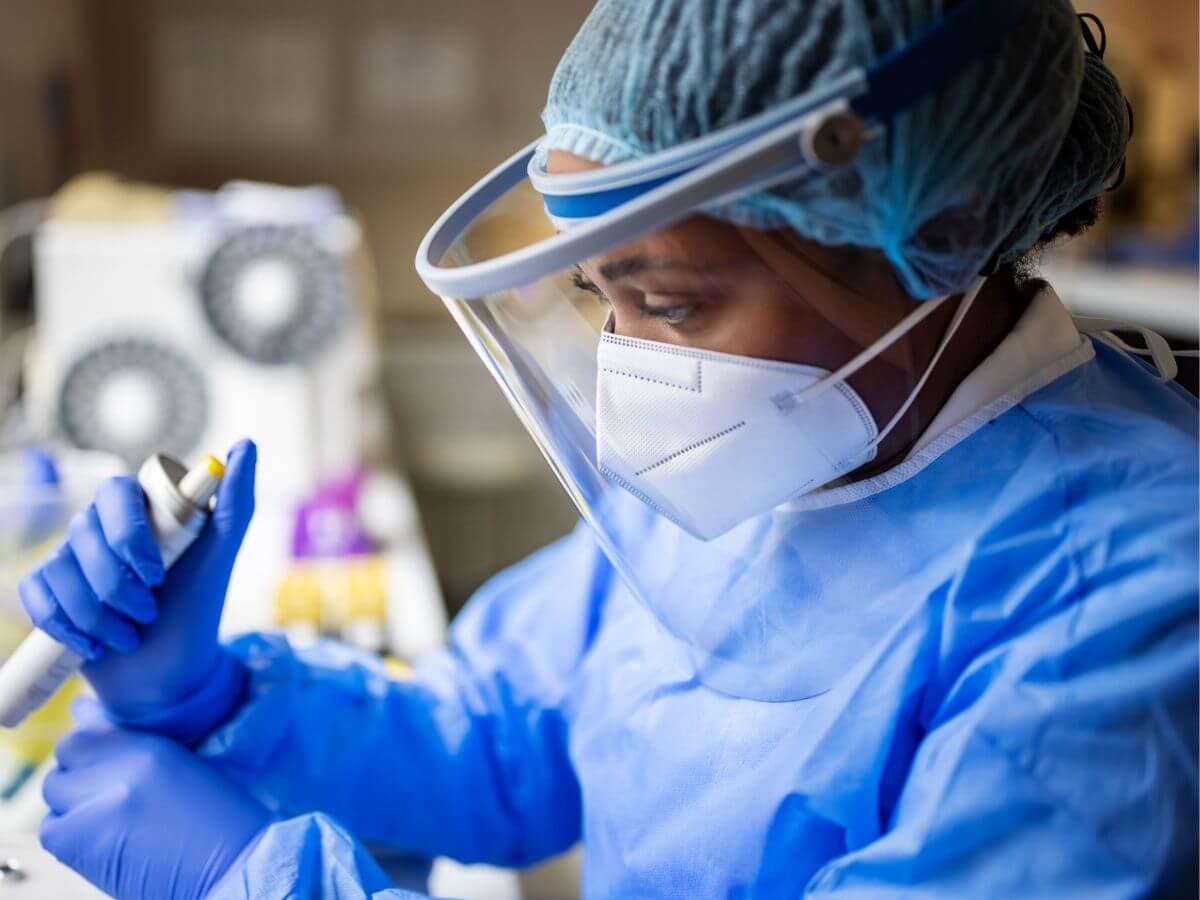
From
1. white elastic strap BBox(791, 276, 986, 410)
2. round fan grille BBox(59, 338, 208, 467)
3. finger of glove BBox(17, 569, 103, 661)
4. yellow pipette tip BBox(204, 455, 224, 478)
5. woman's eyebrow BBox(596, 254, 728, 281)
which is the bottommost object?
round fan grille BBox(59, 338, 208, 467)

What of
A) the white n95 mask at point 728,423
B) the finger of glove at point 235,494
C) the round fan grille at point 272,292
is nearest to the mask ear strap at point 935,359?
the white n95 mask at point 728,423

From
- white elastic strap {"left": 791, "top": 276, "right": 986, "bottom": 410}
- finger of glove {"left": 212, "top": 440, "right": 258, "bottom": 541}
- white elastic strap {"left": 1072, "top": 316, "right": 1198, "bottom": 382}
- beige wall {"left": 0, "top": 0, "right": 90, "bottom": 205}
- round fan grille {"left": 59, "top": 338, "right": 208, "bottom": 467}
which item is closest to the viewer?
white elastic strap {"left": 791, "top": 276, "right": 986, "bottom": 410}

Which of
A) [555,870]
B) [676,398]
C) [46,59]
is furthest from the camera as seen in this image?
[46,59]

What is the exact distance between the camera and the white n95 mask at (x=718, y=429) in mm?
663

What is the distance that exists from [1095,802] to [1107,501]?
0.55 feet

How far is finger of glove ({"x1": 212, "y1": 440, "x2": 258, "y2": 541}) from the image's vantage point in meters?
0.86

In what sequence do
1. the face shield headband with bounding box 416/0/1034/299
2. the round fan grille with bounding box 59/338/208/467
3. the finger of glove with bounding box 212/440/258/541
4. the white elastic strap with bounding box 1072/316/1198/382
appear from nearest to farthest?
the face shield headband with bounding box 416/0/1034/299 < the white elastic strap with bounding box 1072/316/1198/382 < the finger of glove with bounding box 212/440/258/541 < the round fan grille with bounding box 59/338/208/467

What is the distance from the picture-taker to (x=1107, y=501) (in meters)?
0.63

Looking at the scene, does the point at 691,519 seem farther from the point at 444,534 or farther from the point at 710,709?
the point at 444,534

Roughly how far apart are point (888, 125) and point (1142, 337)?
13.3 inches

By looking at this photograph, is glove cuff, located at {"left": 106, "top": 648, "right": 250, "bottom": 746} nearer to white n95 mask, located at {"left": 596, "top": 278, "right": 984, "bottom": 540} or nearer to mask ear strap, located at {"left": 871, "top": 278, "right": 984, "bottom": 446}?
white n95 mask, located at {"left": 596, "top": 278, "right": 984, "bottom": 540}

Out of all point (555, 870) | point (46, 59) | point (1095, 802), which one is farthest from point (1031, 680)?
point (46, 59)

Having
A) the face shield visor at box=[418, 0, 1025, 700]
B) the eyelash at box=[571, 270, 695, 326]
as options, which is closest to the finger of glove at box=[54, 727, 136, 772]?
the face shield visor at box=[418, 0, 1025, 700]

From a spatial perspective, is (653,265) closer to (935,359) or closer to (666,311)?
(666,311)
